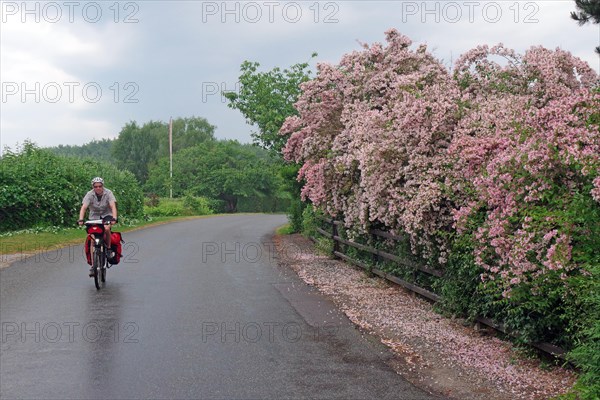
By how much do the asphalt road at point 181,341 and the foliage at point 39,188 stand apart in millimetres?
13693

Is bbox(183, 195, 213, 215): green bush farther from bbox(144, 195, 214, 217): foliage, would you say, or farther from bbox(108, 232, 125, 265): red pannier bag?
bbox(108, 232, 125, 265): red pannier bag

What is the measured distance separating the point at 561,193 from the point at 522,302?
1223 millimetres

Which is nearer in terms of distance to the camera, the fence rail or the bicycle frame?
the fence rail

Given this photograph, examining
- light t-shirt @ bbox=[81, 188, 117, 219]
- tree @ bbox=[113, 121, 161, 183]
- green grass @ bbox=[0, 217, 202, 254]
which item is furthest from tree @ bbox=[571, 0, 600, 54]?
tree @ bbox=[113, 121, 161, 183]

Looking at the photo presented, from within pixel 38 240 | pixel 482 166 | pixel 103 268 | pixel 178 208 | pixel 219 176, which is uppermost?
pixel 219 176

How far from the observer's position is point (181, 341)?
302 inches

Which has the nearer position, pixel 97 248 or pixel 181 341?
pixel 181 341

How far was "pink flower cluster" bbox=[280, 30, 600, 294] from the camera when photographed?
6406 millimetres

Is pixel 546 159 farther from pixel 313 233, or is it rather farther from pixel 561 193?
pixel 313 233

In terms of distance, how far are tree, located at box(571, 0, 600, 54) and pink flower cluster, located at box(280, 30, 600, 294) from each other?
5342 mm

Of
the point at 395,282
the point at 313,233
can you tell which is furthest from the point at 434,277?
the point at 313,233

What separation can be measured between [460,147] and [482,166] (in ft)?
3.41

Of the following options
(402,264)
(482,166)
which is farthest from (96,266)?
(482,166)

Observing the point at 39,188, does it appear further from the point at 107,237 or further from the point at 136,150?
the point at 136,150
